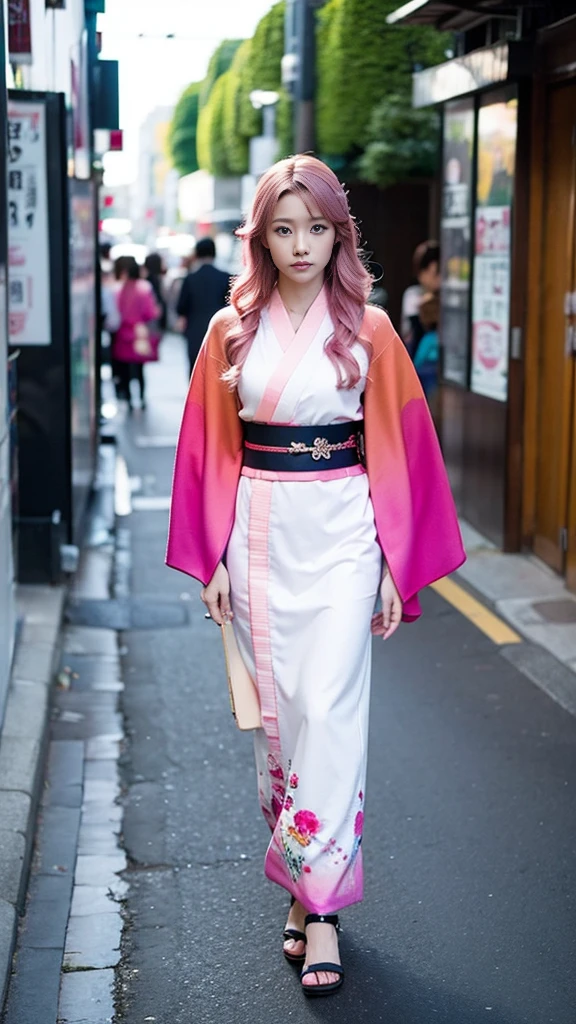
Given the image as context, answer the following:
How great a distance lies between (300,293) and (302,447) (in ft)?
1.22

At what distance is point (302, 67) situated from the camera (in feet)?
50.6

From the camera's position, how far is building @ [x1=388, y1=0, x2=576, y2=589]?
781 cm

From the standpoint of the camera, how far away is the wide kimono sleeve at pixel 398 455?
3.65m

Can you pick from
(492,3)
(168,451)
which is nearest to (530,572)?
(492,3)

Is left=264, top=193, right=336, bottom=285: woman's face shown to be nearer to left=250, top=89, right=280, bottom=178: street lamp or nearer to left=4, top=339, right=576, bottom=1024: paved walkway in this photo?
left=4, top=339, right=576, bottom=1024: paved walkway

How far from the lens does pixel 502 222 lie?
845cm

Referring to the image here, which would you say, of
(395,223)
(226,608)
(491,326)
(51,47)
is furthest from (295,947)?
(395,223)

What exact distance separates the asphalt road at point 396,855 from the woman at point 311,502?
26 cm

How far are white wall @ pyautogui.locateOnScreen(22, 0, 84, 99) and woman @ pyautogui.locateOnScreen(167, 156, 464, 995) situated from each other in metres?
3.67

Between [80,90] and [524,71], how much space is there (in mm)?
2961

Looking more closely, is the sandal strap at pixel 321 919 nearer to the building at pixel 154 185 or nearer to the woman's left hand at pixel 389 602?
the woman's left hand at pixel 389 602

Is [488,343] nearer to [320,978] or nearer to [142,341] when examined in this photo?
[320,978]

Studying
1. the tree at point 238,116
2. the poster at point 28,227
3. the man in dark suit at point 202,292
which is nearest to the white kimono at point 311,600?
the poster at point 28,227

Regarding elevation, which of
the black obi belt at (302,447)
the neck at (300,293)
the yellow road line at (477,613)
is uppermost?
the neck at (300,293)
